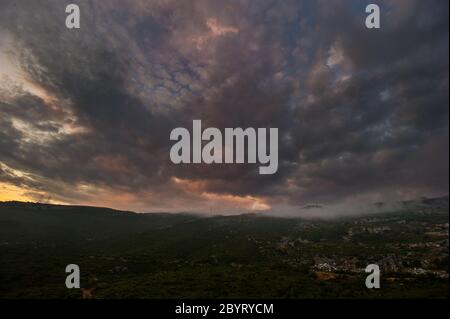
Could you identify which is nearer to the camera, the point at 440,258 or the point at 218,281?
the point at 218,281

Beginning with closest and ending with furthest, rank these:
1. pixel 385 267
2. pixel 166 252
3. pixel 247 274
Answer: pixel 247 274
pixel 385 267
pixel 166 252

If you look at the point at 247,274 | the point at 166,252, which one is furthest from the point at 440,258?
the point at 166,252

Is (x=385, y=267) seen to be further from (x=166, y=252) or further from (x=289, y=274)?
(x=166, y=252)
